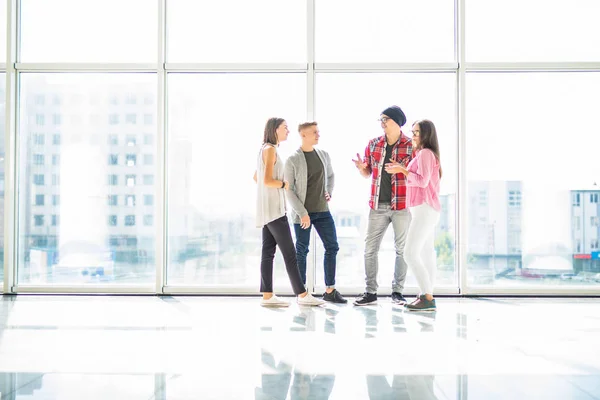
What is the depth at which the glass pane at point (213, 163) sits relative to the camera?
468 cm

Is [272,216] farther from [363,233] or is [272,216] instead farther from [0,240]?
[0,240]

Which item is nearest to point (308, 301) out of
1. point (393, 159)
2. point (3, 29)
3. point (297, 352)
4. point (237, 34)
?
point (393, 159)

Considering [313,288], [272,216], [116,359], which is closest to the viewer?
[116,359]

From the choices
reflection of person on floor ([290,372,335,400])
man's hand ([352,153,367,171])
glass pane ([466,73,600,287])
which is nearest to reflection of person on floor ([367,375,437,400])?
reflection of person on floor ([290,372,335,400])

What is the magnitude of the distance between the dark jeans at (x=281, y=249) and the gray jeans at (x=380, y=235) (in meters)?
0.53

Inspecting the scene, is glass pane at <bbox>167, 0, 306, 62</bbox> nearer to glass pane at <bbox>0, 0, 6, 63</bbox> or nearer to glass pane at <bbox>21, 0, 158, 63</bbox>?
→ glass pane at <bbox>21, 0, 158, 63</bbox>

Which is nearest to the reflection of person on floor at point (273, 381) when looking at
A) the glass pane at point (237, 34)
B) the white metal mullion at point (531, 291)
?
the white metal mullion at point (531, 291)

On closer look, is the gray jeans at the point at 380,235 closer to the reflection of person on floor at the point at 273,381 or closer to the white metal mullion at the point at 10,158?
the reflection of person on floor at the point at 273,381

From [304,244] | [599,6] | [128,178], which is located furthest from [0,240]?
[599,6]

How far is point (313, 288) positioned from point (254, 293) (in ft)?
1.62

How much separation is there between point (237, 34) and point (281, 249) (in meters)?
1.90

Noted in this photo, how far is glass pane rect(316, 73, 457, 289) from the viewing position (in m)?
4.62

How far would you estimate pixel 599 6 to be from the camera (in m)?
4.63

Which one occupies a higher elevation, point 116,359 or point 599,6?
point 599,6
